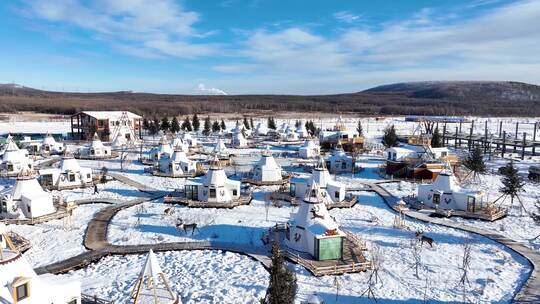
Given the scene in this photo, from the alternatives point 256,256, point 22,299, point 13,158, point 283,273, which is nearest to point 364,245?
point 256,256

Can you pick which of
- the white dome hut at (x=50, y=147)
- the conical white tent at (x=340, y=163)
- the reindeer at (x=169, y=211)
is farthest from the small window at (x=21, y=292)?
the white dome hut at (x=50, y=147)

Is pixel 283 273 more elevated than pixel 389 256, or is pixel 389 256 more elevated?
pixel 283 273

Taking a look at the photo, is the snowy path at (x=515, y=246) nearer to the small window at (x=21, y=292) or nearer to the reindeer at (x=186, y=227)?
the reindeer at (x=186, y=227)

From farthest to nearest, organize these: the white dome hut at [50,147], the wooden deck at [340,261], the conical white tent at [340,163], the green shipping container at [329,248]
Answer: the white dome hut at [50,147] → the conical white tent at [340,163] → the green shipping container at [329,248] → the wooden deck at [340,261]

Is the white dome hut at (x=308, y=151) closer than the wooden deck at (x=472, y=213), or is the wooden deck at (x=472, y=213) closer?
the wooden deck at (x=472, y=213)

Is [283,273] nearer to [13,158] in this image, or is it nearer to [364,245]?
[364,245]
